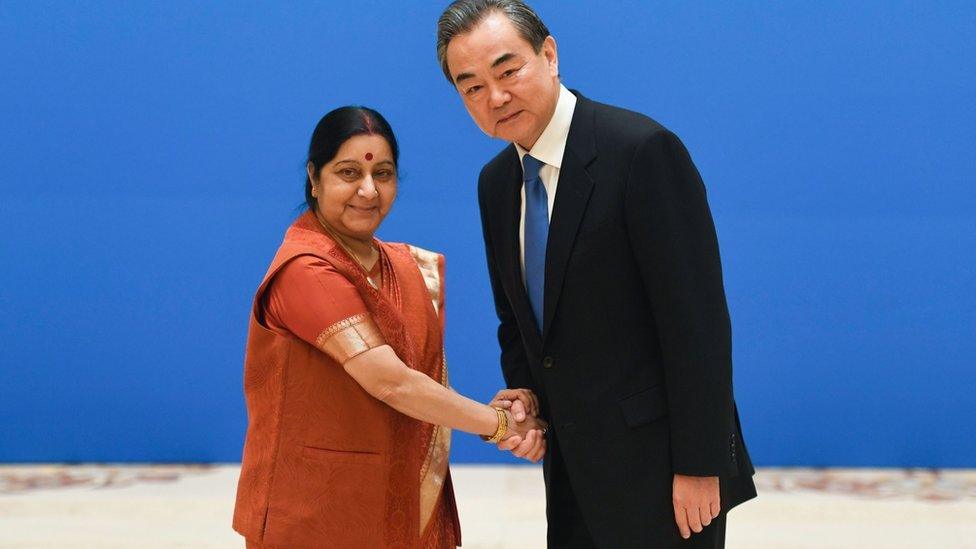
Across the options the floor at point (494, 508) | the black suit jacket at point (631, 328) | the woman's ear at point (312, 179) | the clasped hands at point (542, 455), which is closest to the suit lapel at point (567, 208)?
the black suit jacket at point (631, 328)

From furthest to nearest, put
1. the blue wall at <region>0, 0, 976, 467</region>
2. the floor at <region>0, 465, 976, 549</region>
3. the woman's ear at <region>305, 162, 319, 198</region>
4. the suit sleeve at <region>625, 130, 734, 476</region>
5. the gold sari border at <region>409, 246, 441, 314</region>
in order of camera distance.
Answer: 1. the blue wall at <region>0, 0, 976, 467</region>
2. the floor at <region>0, 465, 976, 549</region>
3. the gold sari border at <region>409, 246, 441, 314</region>
4. the woman's ear at <region>305, 162, 319, 198</region>
5. the suit sleeve at <region>625, 130, 734, 476</region>

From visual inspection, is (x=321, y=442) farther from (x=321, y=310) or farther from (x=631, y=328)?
(x=631, y=328)

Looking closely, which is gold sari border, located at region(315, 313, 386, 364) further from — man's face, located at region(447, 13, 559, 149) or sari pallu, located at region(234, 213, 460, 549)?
man's face, located at region(447, 13, 559, 149)

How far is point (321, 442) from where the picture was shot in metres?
1.83

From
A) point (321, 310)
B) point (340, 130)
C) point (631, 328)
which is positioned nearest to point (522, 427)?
point (631, 328)

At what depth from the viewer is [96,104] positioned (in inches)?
171

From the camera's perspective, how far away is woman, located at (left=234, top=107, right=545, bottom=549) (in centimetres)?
180

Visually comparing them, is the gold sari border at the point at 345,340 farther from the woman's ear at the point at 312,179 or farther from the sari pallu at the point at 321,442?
the woman's ear at the point at 312,179

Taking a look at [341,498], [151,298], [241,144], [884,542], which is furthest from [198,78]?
[884,542]

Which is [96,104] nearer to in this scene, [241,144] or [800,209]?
[241,144]

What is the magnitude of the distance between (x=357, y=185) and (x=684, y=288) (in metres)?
0.65

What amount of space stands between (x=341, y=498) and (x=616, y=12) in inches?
116

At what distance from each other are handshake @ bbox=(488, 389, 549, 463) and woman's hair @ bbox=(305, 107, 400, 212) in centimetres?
53

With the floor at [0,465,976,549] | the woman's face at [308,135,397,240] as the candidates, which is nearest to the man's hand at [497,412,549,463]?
the woman's face at [308,135,397,240]
